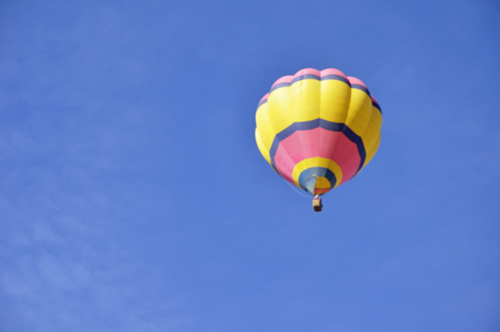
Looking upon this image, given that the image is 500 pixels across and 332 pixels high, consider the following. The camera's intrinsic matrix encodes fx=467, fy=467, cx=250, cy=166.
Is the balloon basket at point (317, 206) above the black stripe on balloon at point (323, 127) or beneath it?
beneath

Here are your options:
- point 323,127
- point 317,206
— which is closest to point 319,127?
point 323,127

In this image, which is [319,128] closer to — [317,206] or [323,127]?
[323,127]

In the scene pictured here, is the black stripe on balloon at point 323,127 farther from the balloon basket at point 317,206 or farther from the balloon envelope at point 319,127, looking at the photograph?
the balloon basket at point 317,206

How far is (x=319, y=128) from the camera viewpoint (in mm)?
17297

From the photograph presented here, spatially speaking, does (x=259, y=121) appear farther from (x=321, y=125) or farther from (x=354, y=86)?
(x=354, y=86)

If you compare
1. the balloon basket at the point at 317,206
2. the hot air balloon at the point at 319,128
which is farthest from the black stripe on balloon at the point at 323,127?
the balloon basket at the point at 317,206

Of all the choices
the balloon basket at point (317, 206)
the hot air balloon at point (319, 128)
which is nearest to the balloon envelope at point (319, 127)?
the hot air balloon at point (319, 128)

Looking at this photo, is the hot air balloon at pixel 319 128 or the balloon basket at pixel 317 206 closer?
the balloon basket at pixel 317 206

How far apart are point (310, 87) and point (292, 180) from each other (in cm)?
365

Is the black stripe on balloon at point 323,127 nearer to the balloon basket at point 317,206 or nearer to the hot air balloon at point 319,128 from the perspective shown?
the hot air balloon at point 319,128

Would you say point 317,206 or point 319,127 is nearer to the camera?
point 317,206

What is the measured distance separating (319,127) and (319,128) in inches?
1.5

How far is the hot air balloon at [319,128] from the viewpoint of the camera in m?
17.2

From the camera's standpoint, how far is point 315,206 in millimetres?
16656
